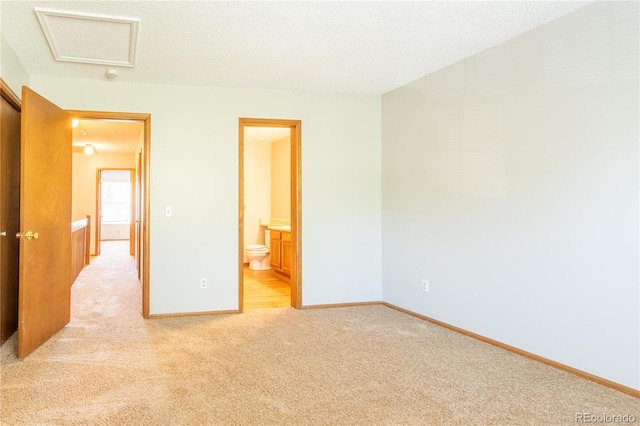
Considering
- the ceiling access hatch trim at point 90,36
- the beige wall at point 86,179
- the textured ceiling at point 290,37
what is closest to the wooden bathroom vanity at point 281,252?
the textured ceiling at point 290,37

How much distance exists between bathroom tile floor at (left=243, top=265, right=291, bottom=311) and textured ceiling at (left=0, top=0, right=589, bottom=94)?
7.59 ft

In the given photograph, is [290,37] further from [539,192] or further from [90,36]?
[539,192]

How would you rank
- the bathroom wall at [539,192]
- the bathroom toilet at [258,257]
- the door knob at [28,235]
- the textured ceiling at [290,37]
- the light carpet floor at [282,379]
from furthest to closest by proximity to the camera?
the bathroom toilet at [258,257] < the door knob at [28,235] < the textured ceiling at [290,37] < the bathroom wall at [539,192] < the light carpet floor at [282,379]

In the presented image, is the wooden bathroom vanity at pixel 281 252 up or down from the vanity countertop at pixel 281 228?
down

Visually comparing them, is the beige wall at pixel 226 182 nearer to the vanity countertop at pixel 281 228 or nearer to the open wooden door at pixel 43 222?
the open wooden door at pixel 43 222

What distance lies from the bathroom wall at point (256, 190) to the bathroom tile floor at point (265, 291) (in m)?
1.08

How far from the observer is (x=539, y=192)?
2.78 m

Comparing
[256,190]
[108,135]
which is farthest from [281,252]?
[108,135]

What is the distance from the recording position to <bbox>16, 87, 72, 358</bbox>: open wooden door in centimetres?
280

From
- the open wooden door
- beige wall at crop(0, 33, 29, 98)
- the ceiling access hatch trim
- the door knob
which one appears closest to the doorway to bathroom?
the ceiling access hatch trim

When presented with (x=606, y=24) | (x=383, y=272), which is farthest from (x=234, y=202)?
(x=606, y=24)

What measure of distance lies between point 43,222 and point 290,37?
89.7 inches

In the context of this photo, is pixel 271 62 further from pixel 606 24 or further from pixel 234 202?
pixel 606 24

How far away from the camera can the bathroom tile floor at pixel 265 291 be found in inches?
177
